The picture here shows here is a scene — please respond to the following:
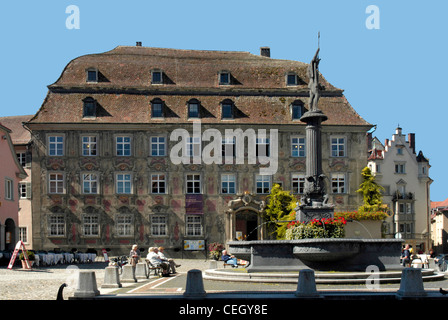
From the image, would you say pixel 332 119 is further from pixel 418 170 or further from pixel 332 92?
pixel 418 170

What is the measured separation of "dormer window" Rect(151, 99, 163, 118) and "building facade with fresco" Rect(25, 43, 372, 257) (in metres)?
0.07

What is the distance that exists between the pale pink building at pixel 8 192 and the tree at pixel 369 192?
22372 mm

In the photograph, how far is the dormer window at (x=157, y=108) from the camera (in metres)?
49.4

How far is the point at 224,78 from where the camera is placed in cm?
5166

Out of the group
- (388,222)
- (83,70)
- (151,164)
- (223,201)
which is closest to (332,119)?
(223,201)

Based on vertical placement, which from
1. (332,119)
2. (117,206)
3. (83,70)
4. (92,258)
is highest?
(83,70)

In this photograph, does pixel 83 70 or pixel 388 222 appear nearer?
pixel 83 70

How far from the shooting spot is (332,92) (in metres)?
51.4

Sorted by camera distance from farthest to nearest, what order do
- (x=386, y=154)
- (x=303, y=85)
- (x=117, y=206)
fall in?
1. (x=386, y=154)
2. (x=303, y=85)
3. (x=117, y=206)

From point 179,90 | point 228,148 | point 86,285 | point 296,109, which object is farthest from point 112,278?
point 296,109

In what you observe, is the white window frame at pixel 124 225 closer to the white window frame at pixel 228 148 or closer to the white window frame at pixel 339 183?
the white window frame at pixel 228 148

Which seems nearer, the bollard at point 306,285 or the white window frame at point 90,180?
the bollard at point 306,285

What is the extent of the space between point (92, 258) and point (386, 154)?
112 feet

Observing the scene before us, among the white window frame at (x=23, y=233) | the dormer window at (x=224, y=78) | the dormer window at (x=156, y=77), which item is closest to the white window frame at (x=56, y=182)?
the dormer window at (x=156, y=77)
